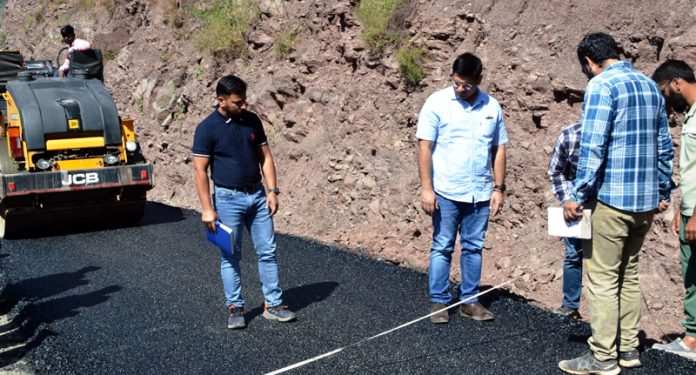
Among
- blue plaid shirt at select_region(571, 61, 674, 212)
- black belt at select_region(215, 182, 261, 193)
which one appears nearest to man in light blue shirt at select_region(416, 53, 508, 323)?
blue plaid shirt at select_region(571, 61, 674, 212)

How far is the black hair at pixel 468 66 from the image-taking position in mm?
5434

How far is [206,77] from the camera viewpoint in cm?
1588

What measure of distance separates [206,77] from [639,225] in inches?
494

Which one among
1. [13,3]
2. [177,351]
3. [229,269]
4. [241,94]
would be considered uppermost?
[13,3]

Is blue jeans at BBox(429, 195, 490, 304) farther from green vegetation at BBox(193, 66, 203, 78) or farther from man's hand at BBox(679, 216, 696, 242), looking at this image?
green vegetation at BBox(193, 66, 203, 78)

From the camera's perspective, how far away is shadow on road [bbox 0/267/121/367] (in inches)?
235

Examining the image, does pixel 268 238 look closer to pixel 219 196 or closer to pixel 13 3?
→ pixel 219 196

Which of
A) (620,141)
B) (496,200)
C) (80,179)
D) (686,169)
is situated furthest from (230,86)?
(80,179)

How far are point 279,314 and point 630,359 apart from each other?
8.73 ft

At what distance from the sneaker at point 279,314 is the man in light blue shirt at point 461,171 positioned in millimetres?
1140

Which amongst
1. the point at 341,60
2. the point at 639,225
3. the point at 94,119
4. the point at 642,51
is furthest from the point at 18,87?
the point at 639,225

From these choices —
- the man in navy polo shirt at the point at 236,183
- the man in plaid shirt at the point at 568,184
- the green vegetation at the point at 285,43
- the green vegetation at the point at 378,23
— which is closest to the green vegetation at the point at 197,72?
the green vegetation at the point at 285,43

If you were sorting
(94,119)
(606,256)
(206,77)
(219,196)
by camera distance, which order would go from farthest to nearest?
(206,77) < (94,119) < (219,196) < (606,256)

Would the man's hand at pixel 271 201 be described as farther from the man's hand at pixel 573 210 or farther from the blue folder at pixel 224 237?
the man's hand at pixel 573 210
